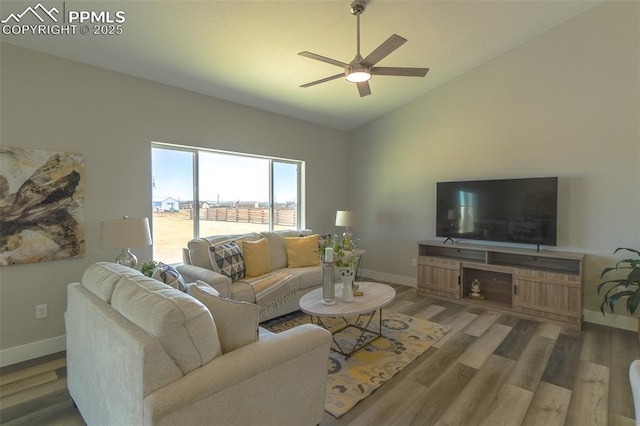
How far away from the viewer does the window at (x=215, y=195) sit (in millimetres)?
3703

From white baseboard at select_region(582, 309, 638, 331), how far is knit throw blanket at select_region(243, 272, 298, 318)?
3.47 metres

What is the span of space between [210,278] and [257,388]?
176 cm

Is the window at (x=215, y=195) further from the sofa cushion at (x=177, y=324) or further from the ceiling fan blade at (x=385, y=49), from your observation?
the ceiling fan blade at (x=385, y=49)

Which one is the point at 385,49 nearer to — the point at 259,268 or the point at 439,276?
the point at 259,268

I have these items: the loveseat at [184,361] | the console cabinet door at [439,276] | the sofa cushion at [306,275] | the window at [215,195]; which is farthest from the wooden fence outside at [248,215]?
the loveseat at [184,361]

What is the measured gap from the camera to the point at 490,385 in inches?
92.8

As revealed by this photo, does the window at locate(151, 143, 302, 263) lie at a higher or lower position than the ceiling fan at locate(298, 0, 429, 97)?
lower

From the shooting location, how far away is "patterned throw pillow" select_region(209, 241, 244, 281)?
3.40 meters

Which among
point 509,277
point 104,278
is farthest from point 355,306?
point 509,277

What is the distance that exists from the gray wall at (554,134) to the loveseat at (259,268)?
6.60 ft

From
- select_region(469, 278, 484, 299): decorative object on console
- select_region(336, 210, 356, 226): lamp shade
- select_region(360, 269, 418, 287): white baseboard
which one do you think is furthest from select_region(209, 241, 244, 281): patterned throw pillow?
select_region(469, 278, 484, 299): decorative object on console

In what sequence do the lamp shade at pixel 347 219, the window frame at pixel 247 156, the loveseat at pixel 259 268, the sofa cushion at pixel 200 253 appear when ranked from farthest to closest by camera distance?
1. the lamp shade at pixel 347 219
2. the window frame at pixel 247 156
3. the sofa cushion at pixel 200 253
4. the loveseat at pixel 259 268

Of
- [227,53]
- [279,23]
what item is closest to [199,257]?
[227,53]

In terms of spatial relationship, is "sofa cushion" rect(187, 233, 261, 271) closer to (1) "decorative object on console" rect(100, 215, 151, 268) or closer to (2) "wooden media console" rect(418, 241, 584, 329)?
(1) "decorative object on console" rect(100, 215, 151, 268)
